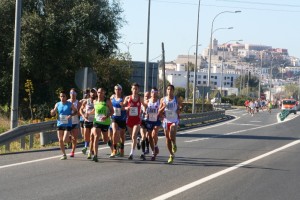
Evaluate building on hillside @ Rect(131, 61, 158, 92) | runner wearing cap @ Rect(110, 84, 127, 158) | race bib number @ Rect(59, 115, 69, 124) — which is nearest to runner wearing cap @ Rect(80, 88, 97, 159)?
runner wearing cap @ Rect(110, 84, 127, 158)

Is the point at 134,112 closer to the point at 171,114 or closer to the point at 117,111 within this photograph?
the point at 117,111

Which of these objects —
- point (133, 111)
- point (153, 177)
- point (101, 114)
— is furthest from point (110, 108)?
point (153, 177)

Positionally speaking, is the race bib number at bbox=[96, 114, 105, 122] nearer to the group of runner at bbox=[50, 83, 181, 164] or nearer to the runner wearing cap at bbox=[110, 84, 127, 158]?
→ the group of runner at bbox=[50, 83, 181, 164]

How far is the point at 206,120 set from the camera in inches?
1629

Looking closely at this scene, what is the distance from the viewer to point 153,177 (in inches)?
496

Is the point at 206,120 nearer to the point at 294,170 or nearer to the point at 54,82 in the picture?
the point at 54,82

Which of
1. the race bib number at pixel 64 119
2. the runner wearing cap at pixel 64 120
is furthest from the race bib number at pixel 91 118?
the race bib number at pixel 64 119

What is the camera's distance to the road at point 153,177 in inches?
417

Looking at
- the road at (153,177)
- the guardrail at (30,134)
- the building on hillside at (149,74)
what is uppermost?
the building on hillside at (149,74)

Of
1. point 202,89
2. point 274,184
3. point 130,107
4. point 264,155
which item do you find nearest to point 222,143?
point 264,155

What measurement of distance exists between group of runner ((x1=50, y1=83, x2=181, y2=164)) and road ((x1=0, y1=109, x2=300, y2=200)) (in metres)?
0.46

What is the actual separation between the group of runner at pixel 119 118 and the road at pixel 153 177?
0.46 meters

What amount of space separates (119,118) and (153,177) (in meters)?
3.58

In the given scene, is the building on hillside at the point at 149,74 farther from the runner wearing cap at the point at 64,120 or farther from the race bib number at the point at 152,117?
the runner wearing cap at the point at 64,120
